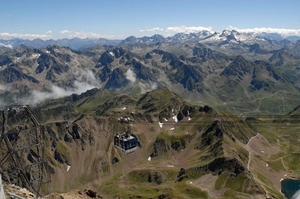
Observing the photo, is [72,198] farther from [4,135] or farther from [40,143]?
[4,135]

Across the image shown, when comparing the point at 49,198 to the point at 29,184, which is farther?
the point at 49,198

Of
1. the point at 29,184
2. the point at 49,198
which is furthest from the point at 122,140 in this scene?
the point at 29,184

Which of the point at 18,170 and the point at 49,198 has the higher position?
the point at 18,170

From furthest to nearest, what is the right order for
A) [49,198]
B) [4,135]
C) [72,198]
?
1. [72,198]
2. [49,198]
3. [4,135]

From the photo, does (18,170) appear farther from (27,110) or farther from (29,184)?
(27,110)

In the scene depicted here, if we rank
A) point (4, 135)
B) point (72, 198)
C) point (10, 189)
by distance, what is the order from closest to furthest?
1. point (4, 135)
2. point (10, 189)
3. point (72, 198)

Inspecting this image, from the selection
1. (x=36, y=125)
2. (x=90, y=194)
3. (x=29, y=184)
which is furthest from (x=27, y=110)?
(x=90, y=194)

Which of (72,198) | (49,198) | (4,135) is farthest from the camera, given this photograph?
(72,198)

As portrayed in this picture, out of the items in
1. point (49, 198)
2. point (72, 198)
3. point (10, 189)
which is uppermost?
point (10, 189)

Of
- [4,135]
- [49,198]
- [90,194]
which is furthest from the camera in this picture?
[90,194]
